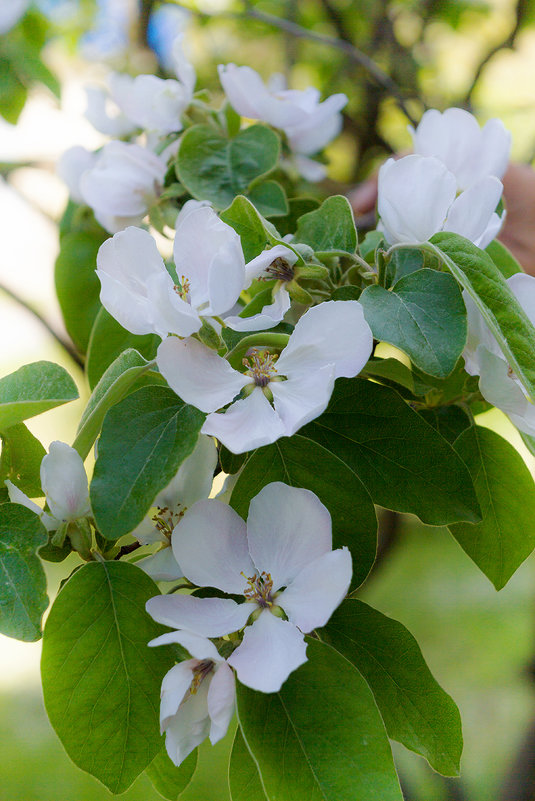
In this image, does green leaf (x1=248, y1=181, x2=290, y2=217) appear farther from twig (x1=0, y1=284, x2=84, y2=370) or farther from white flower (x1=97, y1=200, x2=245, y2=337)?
twig (x1=0, y1=284, x2=84, y2=370)

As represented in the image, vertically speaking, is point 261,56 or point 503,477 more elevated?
point 503,477

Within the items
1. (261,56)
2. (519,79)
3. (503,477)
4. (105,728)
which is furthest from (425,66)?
(105,728)

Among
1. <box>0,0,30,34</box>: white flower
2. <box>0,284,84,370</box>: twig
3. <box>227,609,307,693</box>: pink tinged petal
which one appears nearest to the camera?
<box>227,609,307,693</box>: pink tinged petal

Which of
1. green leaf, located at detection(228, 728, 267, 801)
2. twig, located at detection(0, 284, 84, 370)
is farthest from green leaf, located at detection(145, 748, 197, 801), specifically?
twig, located at detection(0, 284, 84, 370)

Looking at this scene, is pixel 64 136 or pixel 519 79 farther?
pixel 519 79

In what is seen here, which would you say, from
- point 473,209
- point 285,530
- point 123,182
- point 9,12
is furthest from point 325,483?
point 9,12

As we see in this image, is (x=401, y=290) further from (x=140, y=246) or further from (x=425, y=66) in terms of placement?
(x=425, y=66)
